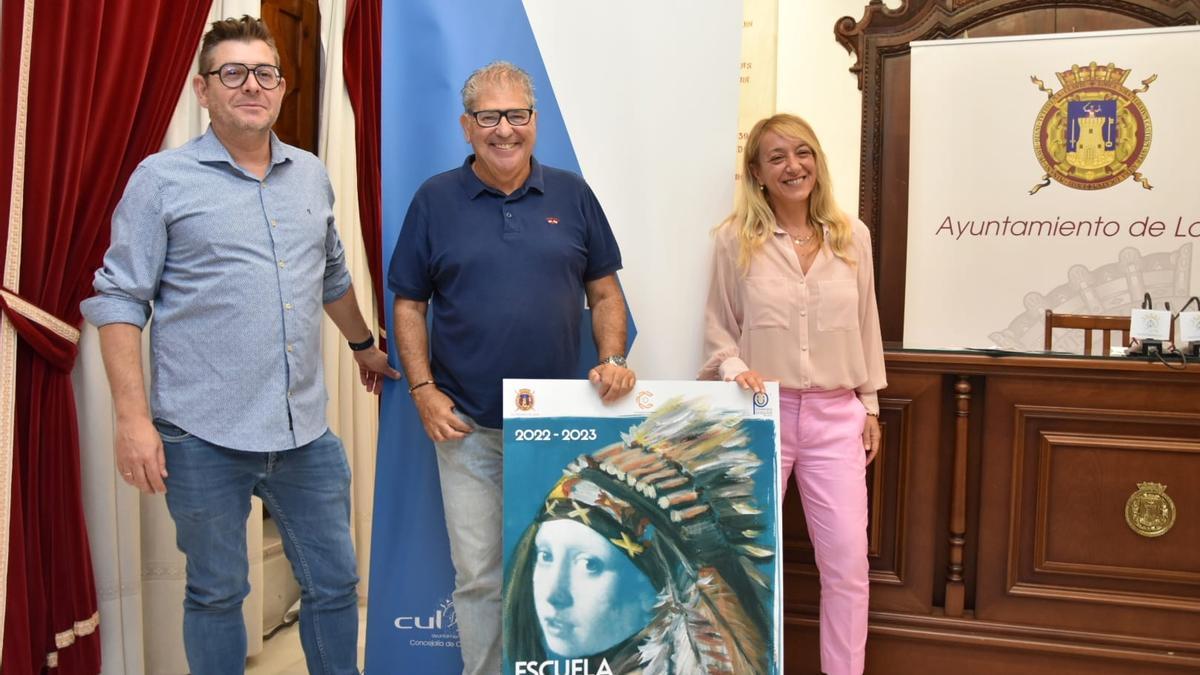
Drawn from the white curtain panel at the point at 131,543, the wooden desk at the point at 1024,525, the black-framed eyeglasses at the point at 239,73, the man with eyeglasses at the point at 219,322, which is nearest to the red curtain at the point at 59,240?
the white curtain panel at the point at 131,543

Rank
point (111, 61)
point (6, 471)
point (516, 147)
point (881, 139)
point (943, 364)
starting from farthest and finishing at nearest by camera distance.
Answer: point (881, 139) → point (943, 364) → point (111, 61) → point (6, 471) → point (516, 147)

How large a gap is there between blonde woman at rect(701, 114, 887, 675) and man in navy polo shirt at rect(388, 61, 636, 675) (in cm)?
32

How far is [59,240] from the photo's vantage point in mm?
2006

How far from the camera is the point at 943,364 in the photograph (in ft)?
7.41

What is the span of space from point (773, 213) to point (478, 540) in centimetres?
101

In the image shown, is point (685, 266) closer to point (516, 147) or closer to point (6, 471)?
point (516, 147)

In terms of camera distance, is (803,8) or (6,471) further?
(803,8)

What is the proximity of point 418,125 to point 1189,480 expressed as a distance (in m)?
2.06

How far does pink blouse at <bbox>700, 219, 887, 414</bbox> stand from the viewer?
6.49 ft

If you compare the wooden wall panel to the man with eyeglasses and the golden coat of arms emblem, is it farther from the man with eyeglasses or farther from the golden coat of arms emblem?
the man with eyeglasses

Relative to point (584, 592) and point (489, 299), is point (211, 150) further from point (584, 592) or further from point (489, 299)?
point (584, 592)


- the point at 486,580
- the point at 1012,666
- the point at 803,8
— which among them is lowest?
the point at 1012,666

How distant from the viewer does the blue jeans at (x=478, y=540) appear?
1.89 m

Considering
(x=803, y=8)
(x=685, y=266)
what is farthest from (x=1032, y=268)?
(x=685, y=266)
